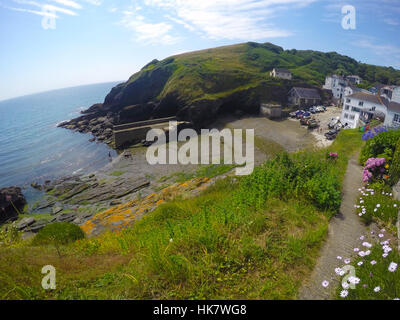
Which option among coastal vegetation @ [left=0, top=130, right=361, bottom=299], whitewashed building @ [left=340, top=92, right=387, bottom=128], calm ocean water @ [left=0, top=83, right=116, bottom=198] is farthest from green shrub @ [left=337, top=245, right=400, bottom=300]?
whitewashed building @ [left=340, top=92, right=387, bottom=128]

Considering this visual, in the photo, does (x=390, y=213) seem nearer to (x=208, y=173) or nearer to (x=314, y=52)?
(x=208, y=173)

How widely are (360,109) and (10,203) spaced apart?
50.1 metres

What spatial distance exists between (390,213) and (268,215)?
3.32m

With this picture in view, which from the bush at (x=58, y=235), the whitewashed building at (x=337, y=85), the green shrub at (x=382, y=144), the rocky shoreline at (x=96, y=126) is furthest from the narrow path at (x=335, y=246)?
the whitewashed building at (x=337, y=85)

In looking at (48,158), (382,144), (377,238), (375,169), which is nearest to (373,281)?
(377,238)

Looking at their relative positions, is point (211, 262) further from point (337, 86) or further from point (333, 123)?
point (337, 86)

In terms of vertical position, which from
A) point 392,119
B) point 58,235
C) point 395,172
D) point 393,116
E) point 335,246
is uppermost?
point 393,116

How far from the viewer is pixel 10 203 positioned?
21.5 metres

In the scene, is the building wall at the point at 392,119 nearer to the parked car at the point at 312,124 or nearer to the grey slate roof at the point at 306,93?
the parked car at the point at 312,124

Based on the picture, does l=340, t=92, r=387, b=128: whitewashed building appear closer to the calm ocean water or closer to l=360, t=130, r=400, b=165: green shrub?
l=360, t=130, r=400, b=165: green shrub
